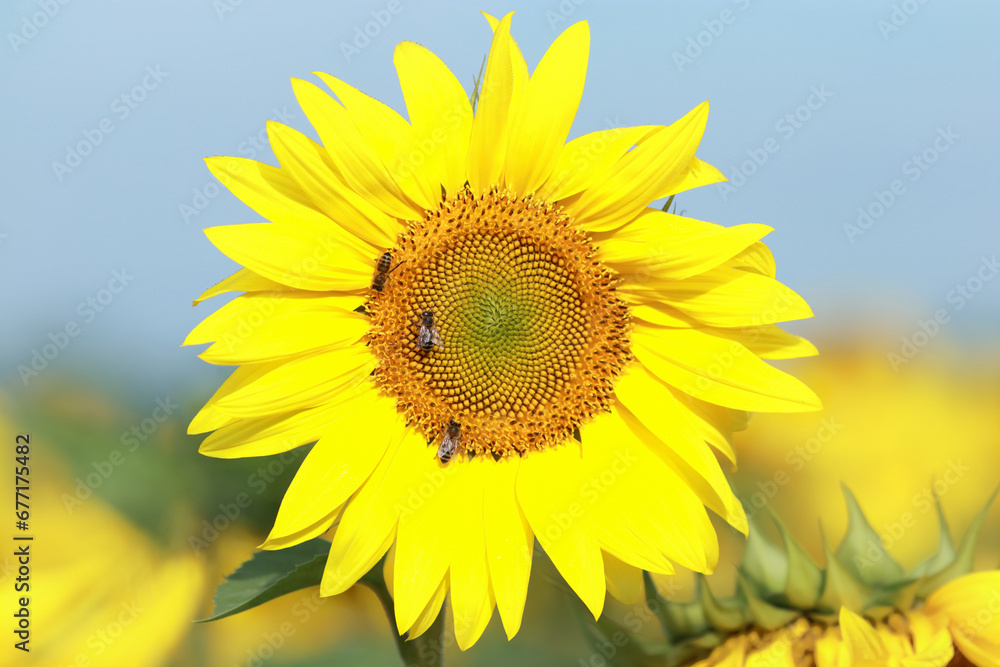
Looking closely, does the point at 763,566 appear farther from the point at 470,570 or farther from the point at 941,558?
the point at 470,570

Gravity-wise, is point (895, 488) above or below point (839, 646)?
above

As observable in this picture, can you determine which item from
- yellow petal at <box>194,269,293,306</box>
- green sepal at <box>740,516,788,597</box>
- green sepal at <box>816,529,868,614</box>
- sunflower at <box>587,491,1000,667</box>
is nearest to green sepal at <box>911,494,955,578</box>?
sunflower at <box>587,491,1000,667</box>

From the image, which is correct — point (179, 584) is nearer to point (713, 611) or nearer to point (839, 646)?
point (713, 611)

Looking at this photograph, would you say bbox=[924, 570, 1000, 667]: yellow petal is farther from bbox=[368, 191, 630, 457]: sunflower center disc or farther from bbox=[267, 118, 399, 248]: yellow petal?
bbox=[267, 118, 399, 248]: yellow petal

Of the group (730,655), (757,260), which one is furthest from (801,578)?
(757,260)

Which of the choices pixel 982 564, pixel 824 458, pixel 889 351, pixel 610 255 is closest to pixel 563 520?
pixel 610 255

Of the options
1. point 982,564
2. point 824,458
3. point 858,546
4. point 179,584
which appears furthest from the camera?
point 824,458

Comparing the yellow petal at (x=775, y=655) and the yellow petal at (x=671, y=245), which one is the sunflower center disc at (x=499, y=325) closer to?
the yellow petal at (x=671, y=245)
